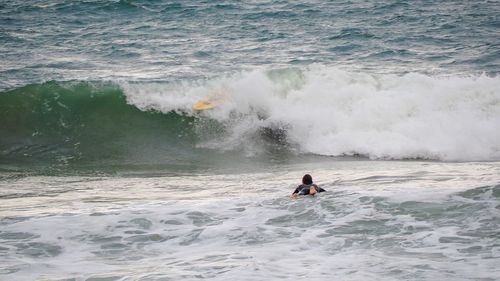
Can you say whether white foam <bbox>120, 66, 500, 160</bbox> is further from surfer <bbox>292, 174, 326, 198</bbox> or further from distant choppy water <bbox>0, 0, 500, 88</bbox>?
surfer <bbox>292, 174, 326, 198</bbox>

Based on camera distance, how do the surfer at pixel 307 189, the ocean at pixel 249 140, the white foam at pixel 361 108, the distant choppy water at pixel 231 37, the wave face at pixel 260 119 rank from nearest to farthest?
the ocean at pixel 249 140
the surfer at pixel 307 189
the white foam at pixel 361 108
the wave face at pixel 260 119
the distant choppy water at pixel 231 37

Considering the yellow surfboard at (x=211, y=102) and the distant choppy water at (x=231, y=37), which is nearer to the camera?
the yellow surfboard at (x=211, y=102)

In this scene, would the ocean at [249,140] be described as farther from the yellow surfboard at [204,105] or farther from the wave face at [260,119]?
the yellow surfboard at [204,105]

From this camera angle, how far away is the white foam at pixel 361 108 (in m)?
15.4

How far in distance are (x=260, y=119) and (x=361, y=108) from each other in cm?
230

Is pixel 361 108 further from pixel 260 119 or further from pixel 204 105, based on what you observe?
pixel 204 105

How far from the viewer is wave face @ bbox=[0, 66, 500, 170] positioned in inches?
611

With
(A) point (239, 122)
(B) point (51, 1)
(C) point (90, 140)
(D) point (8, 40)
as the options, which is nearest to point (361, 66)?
(A) point (239, 122)

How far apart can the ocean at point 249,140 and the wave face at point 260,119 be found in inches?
2.0

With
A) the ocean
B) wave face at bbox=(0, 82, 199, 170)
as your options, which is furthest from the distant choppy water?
wave face at bbox=(0, 82, 199, 170)

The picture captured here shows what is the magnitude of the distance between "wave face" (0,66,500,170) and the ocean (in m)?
0.05

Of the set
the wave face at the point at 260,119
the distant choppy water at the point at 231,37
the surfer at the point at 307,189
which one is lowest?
the surfer at the point at 307,189

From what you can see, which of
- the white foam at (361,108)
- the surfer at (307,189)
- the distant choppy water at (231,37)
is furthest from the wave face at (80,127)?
the surfer at (307,189)

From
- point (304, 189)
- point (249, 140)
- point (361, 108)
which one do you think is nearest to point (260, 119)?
point (249, 140)
